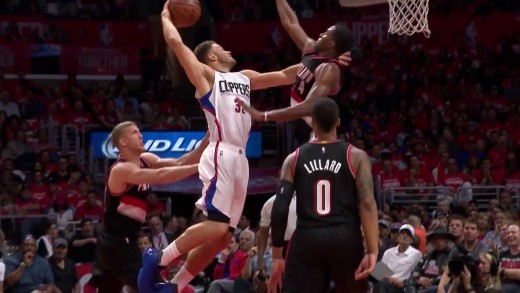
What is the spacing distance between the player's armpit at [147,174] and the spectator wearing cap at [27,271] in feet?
17.3

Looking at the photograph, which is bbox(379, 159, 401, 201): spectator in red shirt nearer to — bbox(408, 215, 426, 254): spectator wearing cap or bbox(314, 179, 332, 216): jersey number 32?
bbox(408, 215, 426, 254): spectator wearing cap

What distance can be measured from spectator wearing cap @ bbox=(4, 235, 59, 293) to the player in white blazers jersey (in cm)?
542

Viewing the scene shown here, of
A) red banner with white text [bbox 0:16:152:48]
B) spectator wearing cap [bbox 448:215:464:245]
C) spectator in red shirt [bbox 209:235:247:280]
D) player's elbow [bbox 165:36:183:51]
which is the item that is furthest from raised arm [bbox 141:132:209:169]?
red banner with white text [bbox 0:16:152:48]

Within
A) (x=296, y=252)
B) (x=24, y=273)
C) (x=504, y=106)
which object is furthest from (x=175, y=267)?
(x=504, y=106)

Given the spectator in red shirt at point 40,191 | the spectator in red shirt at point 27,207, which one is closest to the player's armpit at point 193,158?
the spectator in red shirt at point 27,207

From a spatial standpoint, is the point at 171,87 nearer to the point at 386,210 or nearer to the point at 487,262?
the point at 386,210

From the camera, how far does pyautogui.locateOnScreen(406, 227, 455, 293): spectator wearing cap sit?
43.8 feet

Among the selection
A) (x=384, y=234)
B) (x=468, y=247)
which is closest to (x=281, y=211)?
(x=468, y=247)

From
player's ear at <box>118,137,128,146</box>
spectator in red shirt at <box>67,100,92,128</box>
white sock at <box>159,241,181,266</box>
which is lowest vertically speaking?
spectator in red shirt at <box>67,100,92,128</box>

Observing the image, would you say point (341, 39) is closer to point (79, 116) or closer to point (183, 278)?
point (183, 278)

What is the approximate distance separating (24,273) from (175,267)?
1929mm

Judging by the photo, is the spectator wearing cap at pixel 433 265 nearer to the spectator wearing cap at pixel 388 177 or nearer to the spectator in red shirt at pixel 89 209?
the spectator wearing cap at pixel 388 177

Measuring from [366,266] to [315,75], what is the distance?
1955mm

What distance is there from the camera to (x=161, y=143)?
19.5m
